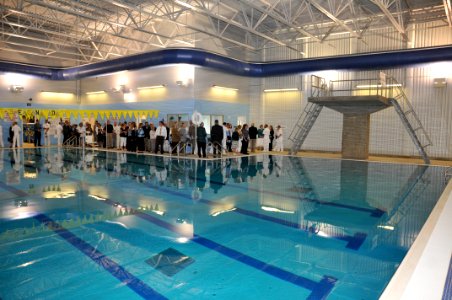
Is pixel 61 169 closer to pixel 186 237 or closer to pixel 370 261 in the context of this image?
pixel 186 237

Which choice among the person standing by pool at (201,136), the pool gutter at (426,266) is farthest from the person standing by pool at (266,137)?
the pool gutter at (426,266)

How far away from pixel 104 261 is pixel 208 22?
51.9 feet

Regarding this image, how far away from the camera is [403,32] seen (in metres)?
14.4

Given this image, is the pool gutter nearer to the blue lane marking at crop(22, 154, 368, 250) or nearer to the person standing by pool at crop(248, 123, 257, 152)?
the blue lane marking at crop(22, 154, 368, 250)

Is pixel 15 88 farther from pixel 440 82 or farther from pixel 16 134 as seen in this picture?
pixel 440 82

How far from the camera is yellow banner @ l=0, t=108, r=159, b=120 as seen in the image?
17.9m

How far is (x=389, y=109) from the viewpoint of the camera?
16.4m

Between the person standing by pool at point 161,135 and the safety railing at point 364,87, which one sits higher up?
the safety railing at point 364,87

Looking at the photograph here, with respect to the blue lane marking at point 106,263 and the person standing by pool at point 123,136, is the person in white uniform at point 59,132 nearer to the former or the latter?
the person standing by pool at point 123,136

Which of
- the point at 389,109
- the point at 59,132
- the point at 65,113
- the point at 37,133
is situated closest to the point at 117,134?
the point at 59,132

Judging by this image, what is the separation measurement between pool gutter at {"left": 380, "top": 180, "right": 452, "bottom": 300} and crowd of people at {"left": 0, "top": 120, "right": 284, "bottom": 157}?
9951 millimetres

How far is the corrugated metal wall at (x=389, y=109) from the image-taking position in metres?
15.1

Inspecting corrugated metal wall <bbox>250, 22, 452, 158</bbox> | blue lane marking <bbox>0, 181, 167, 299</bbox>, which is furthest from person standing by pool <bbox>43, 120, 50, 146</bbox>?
blue lane marking <bbox>0, 181, 167, 299</bbox>

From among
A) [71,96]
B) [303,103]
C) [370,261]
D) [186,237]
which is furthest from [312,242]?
[71,96]
